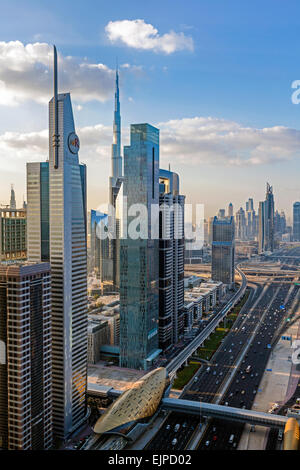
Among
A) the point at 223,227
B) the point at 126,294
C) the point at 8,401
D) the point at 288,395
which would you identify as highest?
the point at 223,227

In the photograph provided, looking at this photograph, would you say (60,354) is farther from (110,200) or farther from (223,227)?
(223,227)

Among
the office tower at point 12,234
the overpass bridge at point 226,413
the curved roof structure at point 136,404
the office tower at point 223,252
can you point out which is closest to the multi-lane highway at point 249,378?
the overpass bridge at point 226,413

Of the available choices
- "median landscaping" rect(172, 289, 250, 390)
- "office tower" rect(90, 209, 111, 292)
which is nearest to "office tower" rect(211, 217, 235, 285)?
"median landscaping" rect(172, 289, 250, 390)

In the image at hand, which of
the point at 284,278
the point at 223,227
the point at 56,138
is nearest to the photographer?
the point at 56,138

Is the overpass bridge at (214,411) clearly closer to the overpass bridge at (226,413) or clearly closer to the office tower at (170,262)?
the overpass bridge at (226,413)

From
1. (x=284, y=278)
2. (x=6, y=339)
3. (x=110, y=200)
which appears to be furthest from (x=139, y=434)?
(x=284, y=278)
